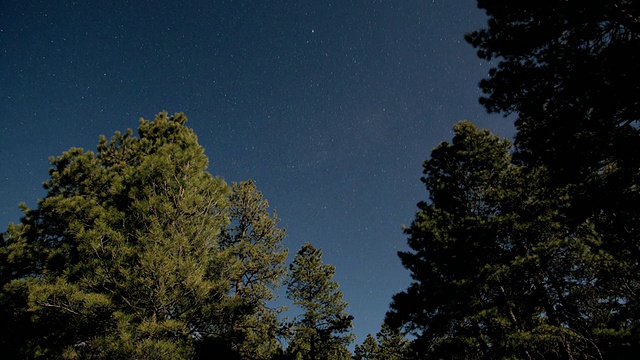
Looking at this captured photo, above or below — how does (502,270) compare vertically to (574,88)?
below

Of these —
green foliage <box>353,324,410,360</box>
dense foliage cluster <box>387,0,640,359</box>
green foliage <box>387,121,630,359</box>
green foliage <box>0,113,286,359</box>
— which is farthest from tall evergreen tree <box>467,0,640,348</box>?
green foliage <box>353,324,410,360</box>

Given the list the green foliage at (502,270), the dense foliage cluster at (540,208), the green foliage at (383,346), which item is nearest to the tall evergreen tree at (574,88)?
the dense foliage cluster at (540,208)

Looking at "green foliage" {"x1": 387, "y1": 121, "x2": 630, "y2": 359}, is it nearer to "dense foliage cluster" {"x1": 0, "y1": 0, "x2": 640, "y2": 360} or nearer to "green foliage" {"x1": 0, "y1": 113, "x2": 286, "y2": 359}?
"dense foliage cluster" {"x1": 0, "y1": 0, "x2": 640, "y2": 360}

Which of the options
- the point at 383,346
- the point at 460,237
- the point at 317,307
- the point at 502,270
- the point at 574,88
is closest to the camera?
the point at 574,88

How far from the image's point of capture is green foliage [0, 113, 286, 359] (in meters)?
6.25

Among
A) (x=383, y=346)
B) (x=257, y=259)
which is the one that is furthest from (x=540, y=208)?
(x=383, y=346)

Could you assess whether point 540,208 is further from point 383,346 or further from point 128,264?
point 383,346

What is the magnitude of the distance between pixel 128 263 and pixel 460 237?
11.2 metres

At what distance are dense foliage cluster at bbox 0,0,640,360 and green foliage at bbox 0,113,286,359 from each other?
5 cm

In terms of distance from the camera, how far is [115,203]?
870 centimetres

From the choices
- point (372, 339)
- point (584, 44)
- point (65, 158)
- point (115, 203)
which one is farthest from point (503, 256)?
point (372, 339)

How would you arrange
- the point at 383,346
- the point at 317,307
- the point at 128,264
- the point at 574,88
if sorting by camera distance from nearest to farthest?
the point at 574,88 < the point at 128,264 < the point at 317,307 < the point at 383,346

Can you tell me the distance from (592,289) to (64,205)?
60.9 feet

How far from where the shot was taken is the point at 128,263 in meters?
6.72
